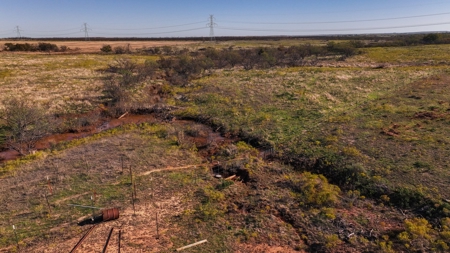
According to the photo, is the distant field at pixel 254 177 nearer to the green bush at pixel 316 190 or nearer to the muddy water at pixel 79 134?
the green bush at pixel 316 190

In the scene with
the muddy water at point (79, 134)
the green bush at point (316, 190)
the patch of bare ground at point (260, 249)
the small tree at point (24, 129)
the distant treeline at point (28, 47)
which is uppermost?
the distant treeline at point (28, 47)

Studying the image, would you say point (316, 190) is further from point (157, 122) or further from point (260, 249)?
point (157, 122)

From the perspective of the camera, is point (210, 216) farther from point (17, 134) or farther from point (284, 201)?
point (17, 134)

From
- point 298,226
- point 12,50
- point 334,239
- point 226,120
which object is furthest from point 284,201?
point 12,50

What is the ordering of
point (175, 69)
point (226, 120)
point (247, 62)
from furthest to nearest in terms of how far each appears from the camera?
1. point (247, 62)
2. point (175, 69)
3. point (226, 120)

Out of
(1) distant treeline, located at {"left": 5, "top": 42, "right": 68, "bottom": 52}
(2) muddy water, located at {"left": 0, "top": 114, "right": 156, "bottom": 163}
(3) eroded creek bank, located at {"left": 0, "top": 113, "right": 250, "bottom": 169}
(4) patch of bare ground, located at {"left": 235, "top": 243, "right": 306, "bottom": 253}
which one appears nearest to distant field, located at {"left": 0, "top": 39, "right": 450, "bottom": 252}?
(4) patch of bare ground, located at {"left": 235, "top": 243, "right": 306, "bottom": 253}

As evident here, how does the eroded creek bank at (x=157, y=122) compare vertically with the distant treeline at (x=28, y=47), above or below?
below

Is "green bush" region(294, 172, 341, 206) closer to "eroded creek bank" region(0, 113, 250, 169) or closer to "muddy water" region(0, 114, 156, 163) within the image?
"eroded creek bank" region(0, 113, 250, 169)

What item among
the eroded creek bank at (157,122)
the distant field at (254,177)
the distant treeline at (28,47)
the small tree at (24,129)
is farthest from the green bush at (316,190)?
the distant treeline at (28,47)
